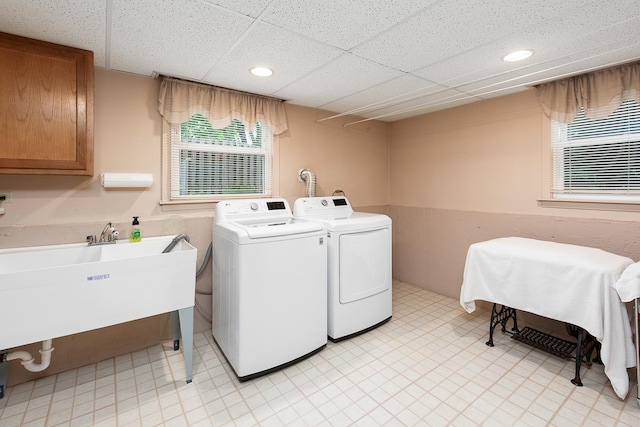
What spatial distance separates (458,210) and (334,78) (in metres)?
2.07

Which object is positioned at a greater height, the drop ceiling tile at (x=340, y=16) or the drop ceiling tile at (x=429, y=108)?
the drop ceiling tile at (x=429, y=108)

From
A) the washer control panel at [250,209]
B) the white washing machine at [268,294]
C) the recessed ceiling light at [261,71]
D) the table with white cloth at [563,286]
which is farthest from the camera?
the washer control panel at [250,209]

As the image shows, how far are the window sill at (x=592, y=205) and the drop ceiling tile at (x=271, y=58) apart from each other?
230 cm

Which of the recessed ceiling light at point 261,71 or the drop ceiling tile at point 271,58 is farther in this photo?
the recessed ceiling light at point 261,71

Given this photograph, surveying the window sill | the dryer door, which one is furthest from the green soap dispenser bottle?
the window sill

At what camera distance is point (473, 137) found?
3291mm

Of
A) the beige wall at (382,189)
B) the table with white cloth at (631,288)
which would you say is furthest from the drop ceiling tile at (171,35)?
the table with white cloth at (631,288)

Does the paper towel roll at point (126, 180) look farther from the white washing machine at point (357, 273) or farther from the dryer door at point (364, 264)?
the dryer door at point (364, 264)

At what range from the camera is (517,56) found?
6.85 feet

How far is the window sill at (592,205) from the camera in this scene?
2.32 meters

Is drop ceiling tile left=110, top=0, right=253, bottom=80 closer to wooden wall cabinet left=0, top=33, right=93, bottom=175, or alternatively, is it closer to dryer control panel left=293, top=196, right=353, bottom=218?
wooden wall cabinet left=0, top=33, right=93, bottom=175

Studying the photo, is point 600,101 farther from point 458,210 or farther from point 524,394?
point 524,394

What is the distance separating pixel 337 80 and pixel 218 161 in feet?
4.28

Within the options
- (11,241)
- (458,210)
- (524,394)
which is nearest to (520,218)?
(458,210)
